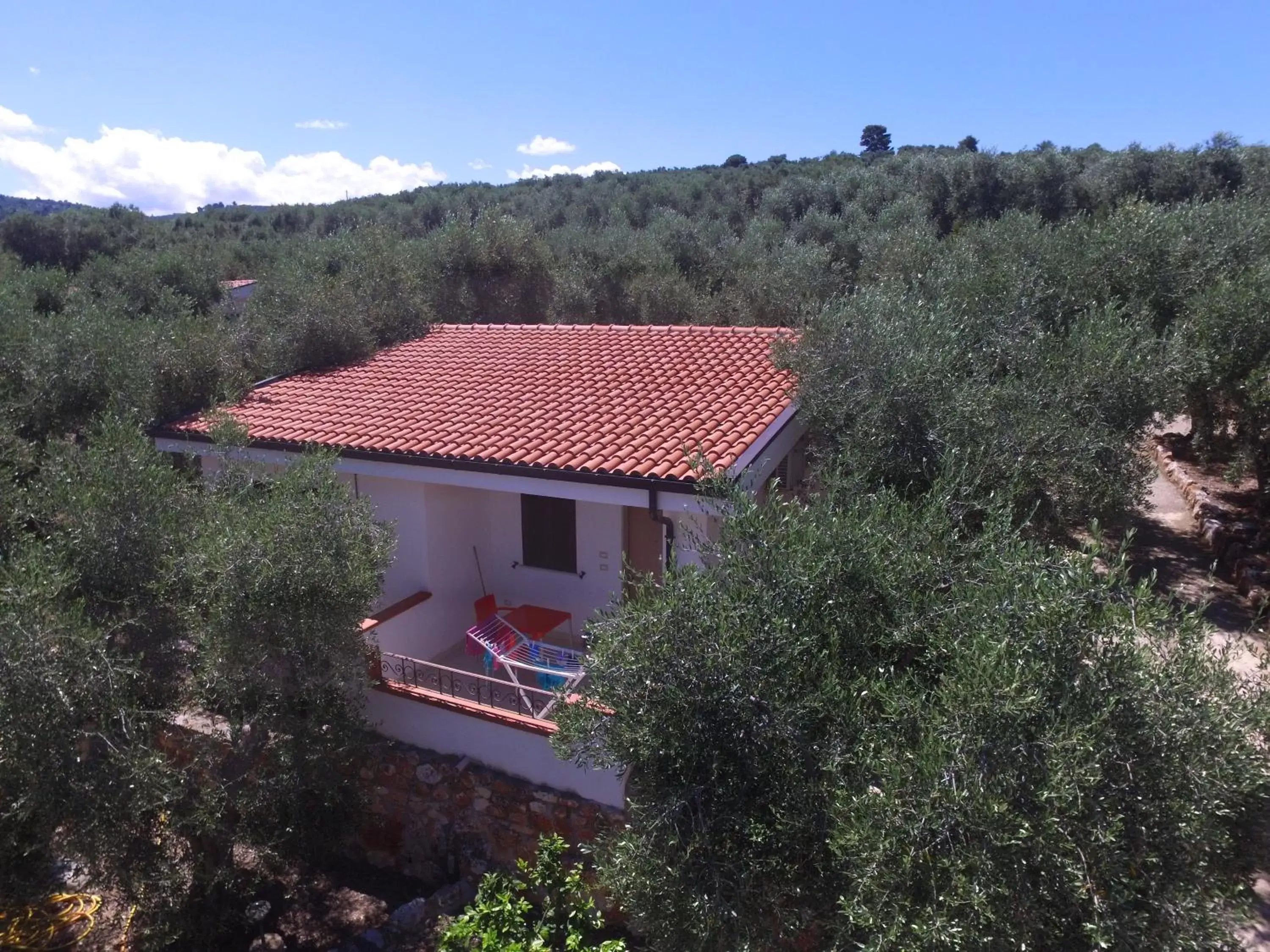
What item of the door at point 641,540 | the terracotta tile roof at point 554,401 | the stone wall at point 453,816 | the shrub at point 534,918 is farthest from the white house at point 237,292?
the shrub at point 534,918

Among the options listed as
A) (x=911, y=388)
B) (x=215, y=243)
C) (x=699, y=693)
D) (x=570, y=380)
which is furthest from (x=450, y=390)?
(x=215, y=243)

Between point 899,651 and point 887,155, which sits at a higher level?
point 887,155

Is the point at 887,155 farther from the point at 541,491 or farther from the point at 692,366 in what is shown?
the point at 541,491

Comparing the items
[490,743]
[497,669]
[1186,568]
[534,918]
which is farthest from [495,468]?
[1186,568]

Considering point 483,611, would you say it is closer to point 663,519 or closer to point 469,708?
point 469,708

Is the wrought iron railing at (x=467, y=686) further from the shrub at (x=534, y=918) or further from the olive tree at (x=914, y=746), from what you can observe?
the olive tree at (x=914, y=746)

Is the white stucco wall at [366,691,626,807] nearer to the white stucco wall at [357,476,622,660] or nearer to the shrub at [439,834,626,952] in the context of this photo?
the white stucco wall at [357,476,622,660]

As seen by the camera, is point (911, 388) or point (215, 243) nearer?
point (911, 388)

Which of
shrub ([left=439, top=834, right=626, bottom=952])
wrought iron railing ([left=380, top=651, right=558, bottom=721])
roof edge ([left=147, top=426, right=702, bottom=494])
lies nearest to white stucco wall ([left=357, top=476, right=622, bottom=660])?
roof edge ([left=147, top=426, right=702, bottom=494])
